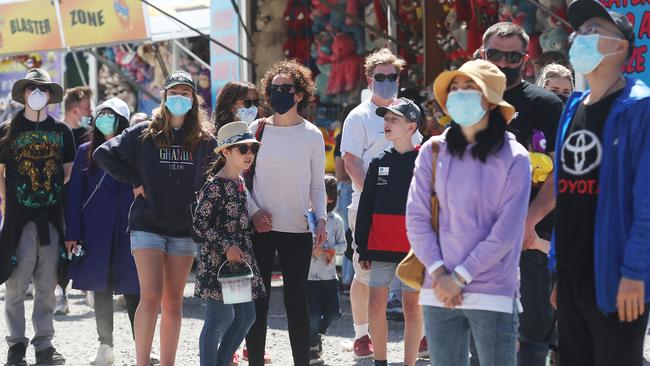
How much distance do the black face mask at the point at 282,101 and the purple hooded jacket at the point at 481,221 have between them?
2.20 meters

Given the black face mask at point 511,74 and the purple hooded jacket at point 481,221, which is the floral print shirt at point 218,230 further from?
the purple hooded jacket at point 481,221

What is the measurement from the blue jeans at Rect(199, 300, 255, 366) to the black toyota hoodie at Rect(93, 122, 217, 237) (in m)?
0.56

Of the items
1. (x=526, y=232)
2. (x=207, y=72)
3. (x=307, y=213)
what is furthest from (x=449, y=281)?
(x=207, y=72)

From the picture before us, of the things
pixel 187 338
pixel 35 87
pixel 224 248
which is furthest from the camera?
pixel 187 338

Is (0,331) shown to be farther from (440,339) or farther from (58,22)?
(58,22)

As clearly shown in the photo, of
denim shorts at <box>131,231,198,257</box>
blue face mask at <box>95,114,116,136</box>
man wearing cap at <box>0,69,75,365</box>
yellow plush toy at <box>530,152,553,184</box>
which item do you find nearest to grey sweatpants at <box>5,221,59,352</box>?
man wearing cap at <box>0,69,75,365</box>

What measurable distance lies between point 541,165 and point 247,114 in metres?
2.52

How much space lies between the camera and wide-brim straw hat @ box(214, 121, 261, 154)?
232 inches

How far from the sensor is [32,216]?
746 centimetres

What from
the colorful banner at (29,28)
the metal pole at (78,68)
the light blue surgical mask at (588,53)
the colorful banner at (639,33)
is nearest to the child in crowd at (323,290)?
the colorful banner at (639,33)

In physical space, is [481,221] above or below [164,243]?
above

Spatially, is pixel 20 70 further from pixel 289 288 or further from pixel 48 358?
pixel 289 288

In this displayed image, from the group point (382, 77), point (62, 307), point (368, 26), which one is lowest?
point (62, 307)

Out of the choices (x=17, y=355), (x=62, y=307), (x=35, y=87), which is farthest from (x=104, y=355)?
(x=62, y=307)
